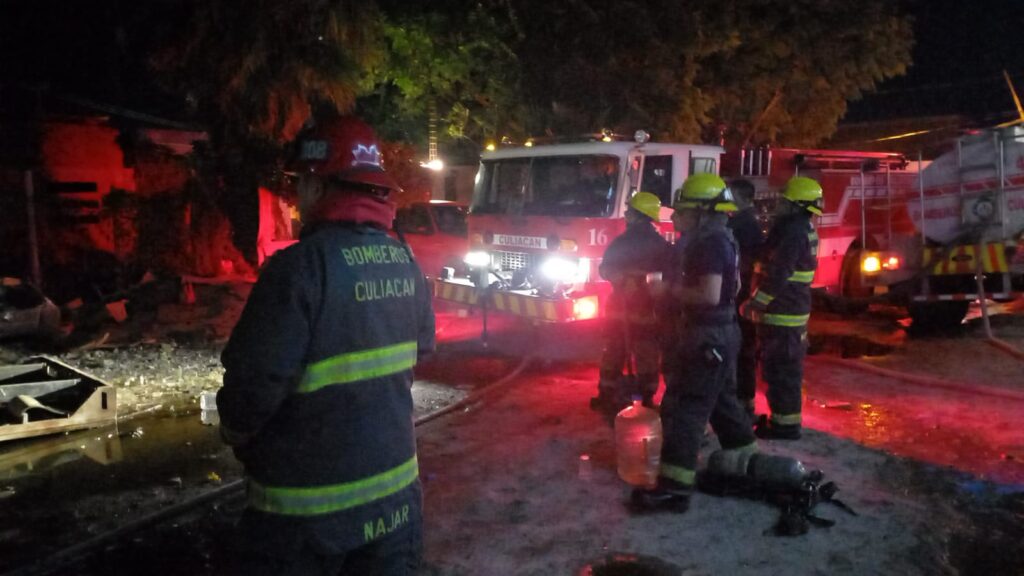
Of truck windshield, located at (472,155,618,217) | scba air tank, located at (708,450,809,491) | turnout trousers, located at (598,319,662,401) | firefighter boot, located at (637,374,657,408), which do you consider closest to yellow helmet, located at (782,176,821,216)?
turnout trousers, located at (598,319,662,401)

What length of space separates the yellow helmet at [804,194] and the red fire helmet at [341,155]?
4.01 m

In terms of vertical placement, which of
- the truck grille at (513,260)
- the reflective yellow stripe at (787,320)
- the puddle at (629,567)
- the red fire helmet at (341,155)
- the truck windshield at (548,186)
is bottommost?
the puddle at (629,567)

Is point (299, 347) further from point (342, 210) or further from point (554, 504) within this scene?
point (554, 504)

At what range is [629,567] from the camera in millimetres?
3928

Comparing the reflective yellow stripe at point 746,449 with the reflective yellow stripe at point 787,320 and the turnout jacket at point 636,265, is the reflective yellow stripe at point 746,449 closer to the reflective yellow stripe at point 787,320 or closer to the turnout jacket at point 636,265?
the reflective yellow stripe at point 787,320

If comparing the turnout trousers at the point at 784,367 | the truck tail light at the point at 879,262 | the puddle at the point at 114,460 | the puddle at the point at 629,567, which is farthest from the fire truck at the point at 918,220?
the puddle at the point at 114,460

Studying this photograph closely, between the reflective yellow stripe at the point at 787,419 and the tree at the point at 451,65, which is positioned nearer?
the reflective yellow stripe at the point at 787,419

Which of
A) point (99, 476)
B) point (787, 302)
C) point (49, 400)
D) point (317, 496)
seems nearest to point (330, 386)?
point (317, 496)

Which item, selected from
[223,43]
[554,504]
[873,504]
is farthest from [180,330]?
[873,504]

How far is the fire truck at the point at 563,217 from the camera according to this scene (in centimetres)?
778

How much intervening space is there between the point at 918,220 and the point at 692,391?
6897 mm

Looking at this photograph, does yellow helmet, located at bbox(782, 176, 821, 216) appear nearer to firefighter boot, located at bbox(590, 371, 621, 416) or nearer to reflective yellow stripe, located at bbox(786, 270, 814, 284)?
reflective yellow stripe, located at bbox(786, 270, 814, 284)

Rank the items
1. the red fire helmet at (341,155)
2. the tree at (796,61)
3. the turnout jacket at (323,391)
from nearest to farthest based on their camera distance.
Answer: the turnout jacket at (323,391) < the red fire helmet at (341,155) < the tree at (796,61)

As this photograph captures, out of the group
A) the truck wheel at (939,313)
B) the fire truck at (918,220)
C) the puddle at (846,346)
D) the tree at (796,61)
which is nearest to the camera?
the puddle at (846,346)
